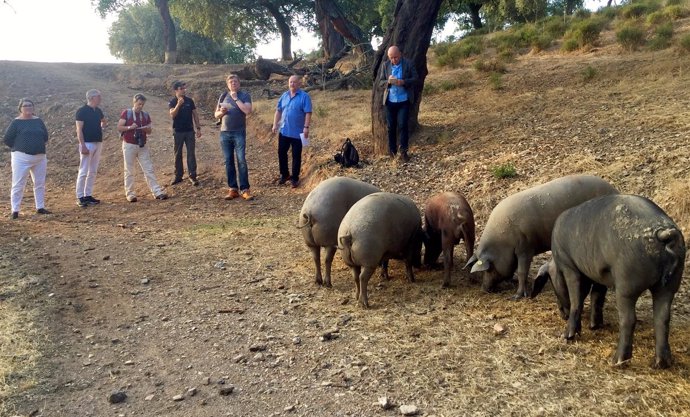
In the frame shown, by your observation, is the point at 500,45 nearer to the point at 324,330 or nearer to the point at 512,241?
the point at 512,241

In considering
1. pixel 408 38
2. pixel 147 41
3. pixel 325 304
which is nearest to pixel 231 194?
pixel 408 38

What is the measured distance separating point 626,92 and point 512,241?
7330mm

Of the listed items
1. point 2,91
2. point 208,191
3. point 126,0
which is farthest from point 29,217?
point 126,0

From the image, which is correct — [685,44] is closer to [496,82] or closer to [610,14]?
[496,82]

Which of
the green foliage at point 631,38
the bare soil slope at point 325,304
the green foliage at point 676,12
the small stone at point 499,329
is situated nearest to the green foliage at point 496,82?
the bare soil slope at point 325,304

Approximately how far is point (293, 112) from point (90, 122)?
3541 millimetres

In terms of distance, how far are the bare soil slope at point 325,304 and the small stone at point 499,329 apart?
8cm

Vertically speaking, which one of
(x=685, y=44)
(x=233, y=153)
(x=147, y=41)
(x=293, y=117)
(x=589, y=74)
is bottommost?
(x=233, y=153)

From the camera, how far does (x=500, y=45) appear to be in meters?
19.7

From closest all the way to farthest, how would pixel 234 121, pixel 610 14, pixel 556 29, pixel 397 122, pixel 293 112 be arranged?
pixel 234 121 < pixel 293 112 < pixel 397 122 < pixel 556 29 < pixel 610 14

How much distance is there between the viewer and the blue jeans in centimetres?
1071

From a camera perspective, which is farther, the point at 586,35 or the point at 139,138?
the point at 586,35

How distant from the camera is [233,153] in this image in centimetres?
1090

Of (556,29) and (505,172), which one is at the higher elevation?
(556,29)
